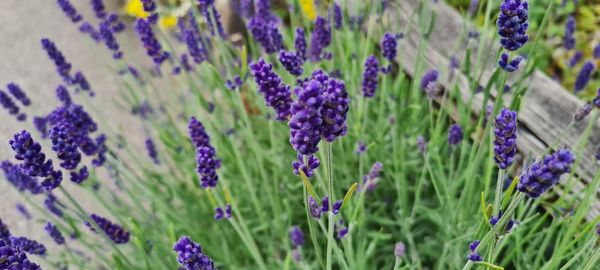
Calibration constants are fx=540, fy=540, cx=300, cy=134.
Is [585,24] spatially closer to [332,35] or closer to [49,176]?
[332,35]

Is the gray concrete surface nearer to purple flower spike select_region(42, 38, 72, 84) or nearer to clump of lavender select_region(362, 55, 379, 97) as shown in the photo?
purple flower spike select_region(42, 38, 72, 84)

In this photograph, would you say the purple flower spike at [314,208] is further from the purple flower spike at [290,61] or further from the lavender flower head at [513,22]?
the lavender flower head at [513,22]

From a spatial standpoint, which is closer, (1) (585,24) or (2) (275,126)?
(2) (275,126)

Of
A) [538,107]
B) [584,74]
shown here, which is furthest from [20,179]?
[584,74]

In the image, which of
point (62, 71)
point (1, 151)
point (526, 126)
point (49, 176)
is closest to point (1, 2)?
point (1, 151)

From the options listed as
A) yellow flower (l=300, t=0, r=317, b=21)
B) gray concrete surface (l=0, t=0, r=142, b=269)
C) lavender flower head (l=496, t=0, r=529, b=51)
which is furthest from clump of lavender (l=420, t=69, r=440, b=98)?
gray concrete surface (l=0, t=0, r=142, b=269)

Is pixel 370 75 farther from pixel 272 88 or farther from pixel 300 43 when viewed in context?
pixel 272 88
